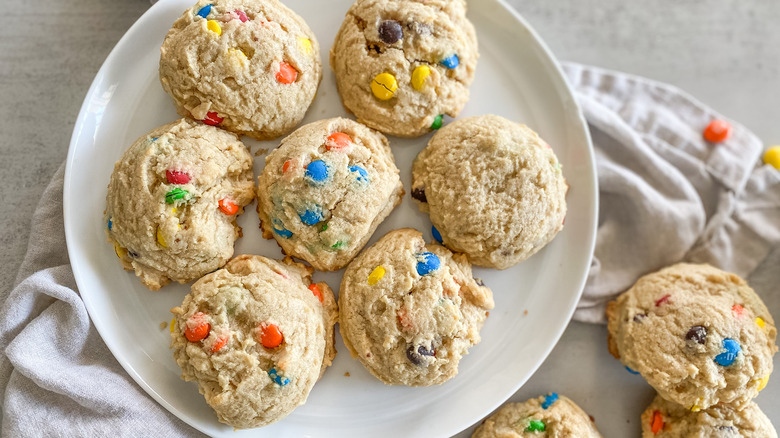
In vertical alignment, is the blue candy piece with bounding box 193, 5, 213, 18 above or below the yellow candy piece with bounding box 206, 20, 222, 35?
above

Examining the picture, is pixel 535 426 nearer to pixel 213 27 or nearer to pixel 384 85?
pixel 384 85

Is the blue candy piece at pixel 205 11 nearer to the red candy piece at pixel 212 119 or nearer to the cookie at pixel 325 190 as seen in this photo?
the red candy piece at pixel 212 119

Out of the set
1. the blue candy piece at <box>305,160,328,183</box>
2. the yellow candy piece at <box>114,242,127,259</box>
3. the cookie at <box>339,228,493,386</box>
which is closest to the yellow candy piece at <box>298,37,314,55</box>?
the blue candy piece at <box>305,160,328,183</box>

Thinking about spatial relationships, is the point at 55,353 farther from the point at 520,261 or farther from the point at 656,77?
the point at 656,77

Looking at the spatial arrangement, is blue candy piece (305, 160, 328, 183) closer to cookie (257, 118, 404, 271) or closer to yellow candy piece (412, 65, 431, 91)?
cookie (257, 118, 404, 271)

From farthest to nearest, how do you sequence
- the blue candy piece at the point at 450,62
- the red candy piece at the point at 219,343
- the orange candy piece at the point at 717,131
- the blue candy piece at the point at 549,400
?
the orange candy piece at the point at 717,131 → the blue candy piece at the point at 549,400 → the blue candy piece at the point at 450,62 → the red candy piece at the point at 219,343

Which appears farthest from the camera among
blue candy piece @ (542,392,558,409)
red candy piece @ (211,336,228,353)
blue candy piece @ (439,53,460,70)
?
blue candy piece @ (542,392,558,409)

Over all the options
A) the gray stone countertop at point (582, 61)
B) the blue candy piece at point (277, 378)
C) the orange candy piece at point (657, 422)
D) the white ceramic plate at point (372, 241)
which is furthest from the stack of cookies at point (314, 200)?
the orange candy piece at point (657, 422)

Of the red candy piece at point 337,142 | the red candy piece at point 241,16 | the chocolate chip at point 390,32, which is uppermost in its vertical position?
the red candy piece at point 241,16
